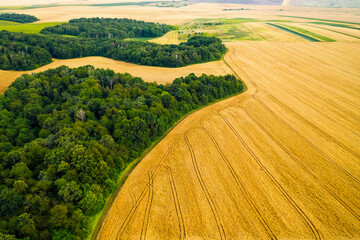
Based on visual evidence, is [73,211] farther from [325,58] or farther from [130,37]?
[130,37]

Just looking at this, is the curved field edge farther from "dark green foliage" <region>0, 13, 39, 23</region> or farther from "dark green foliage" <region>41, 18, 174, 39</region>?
"dark green foliage" <region>0, 13, 39, 23</region>

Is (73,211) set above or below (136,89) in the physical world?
below

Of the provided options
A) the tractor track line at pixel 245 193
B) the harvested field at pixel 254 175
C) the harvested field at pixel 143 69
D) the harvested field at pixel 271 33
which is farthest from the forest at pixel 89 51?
the tractor track line at pixel 245 193

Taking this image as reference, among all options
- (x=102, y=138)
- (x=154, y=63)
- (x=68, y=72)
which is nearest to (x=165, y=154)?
(x=102, y=138)

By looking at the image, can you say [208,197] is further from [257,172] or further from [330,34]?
[330,34]

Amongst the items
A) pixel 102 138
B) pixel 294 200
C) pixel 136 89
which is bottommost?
pixel 294 200

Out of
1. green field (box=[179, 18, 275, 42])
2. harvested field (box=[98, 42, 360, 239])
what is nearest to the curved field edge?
harvested field (box=[98, 42, 360, 239])

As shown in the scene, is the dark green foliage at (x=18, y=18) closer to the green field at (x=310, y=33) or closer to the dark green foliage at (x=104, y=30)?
the dark green foliage at (x=104, y=30)
